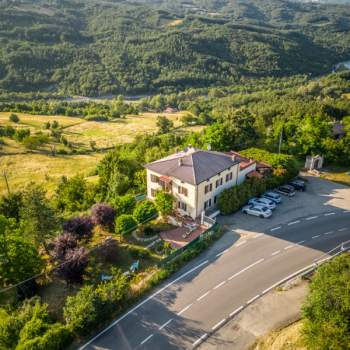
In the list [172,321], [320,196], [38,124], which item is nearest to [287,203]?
[320,196]

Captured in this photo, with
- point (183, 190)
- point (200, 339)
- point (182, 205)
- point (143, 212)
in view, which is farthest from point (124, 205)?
point (200, 339)

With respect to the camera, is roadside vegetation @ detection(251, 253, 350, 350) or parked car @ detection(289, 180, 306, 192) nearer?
roadside vegetation @ detection(251, 253, 350, 350)

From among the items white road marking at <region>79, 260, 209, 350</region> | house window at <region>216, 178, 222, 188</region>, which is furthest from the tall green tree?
house window at <region>216, 178, 222, 188</region>

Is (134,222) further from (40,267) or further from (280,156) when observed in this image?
(280,156)

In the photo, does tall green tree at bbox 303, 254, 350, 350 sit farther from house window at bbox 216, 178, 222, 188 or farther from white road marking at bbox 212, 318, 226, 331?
house window at bbox 216, 178, 222, 188

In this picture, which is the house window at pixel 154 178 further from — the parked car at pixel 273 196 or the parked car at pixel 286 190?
the parked car at pixel 286 190

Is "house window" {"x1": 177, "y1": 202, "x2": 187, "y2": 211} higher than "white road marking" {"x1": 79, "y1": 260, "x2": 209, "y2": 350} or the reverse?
higher

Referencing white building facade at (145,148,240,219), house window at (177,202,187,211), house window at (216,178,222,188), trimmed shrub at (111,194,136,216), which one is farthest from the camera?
house window at (216,178,222,188)
